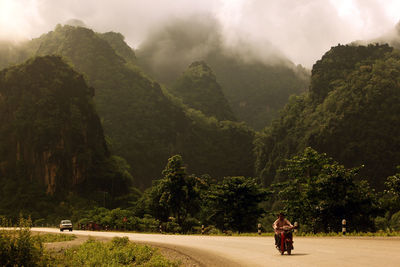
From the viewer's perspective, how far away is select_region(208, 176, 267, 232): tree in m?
40.5

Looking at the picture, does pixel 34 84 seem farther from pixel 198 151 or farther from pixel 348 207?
pixel 348 207

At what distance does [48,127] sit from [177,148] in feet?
242

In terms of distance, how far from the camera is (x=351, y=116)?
364ft

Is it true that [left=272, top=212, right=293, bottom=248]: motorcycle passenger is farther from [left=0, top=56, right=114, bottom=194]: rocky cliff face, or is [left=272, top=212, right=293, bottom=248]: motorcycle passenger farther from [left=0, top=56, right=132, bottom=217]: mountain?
[left=0, top=56, right=114, bottom=194]: rocky cliff face

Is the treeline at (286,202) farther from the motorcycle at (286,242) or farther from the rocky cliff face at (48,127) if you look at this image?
the rocky cliff face at (48,127)

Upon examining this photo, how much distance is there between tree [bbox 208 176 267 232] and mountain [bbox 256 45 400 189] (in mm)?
71089

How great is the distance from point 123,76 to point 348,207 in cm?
15388

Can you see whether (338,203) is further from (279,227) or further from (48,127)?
(48,127)

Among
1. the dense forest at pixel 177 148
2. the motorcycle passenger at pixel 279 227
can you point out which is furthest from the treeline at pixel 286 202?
the motorcycle passenger at pixel 279 227

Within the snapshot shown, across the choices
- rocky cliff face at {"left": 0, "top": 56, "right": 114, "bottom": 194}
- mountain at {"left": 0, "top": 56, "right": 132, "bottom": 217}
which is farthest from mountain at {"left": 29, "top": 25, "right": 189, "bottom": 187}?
mountain at {"left": 0, "top": 56, "right": 132, "bottom": 217}

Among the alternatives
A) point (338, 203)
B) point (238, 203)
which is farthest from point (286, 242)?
point (238, 203)

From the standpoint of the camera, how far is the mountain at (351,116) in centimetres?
10625

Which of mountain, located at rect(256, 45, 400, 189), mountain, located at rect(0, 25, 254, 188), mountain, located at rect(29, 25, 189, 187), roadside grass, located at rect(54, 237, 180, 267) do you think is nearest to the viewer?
roadside grass, located at rect(54, 237, 180, 267)

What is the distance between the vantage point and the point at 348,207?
96.7ft
